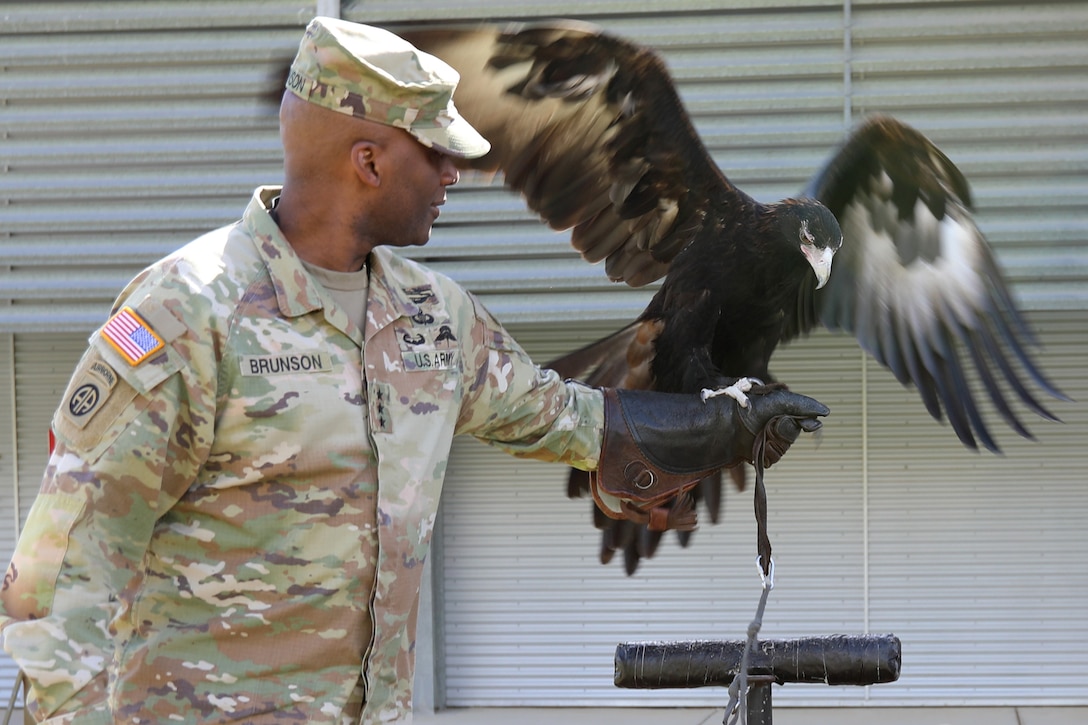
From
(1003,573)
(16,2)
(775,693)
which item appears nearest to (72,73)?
(16,2)

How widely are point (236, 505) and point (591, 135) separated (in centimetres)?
204

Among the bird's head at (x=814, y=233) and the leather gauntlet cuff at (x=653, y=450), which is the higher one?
the bird's head at (x=814, y=233)

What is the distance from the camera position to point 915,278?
3625 millimetres

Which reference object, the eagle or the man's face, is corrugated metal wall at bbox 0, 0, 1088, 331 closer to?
the eagle

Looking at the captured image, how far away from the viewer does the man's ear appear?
5.74 ft

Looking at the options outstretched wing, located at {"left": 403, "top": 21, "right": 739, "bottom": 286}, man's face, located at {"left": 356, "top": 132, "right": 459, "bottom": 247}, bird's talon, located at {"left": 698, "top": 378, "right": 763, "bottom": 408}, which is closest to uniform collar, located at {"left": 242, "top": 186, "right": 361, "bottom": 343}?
man's face, located at {"left": 356, "top": 132, "right": 459, "bottom": 247}

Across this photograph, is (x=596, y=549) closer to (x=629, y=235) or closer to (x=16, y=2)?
(x=629, y=235)

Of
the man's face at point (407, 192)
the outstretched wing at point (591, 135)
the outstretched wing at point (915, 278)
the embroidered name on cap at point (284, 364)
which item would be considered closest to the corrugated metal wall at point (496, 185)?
the outstretched wing at point (915, 278)

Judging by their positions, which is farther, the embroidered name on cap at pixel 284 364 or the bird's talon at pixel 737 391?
the bird's talon at pixel 737 391

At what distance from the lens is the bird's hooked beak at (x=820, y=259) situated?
3076mm

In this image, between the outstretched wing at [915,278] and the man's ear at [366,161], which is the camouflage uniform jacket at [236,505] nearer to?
the man's ear at [366,161]

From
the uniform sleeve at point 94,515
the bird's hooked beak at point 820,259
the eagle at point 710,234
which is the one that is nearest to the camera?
the uniform sleeve at point 94,515

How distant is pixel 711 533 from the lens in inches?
221

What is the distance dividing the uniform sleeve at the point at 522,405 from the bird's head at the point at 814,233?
101 cm
